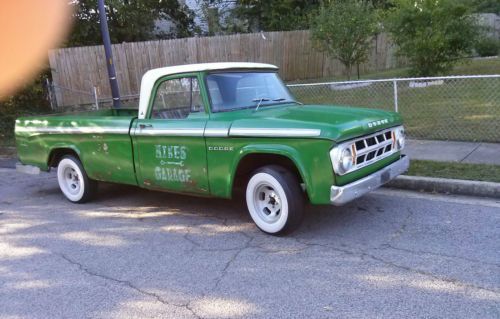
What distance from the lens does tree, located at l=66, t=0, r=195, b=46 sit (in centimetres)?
2073

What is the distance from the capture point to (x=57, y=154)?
746 centimetres

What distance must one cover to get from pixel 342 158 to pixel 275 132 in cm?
70

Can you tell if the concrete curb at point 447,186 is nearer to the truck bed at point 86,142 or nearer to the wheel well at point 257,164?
the wheel well at point 257,164

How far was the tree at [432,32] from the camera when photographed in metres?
14.1

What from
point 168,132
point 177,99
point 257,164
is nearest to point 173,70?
point 177,99

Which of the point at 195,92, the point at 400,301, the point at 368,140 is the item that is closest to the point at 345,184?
the point at 368,140

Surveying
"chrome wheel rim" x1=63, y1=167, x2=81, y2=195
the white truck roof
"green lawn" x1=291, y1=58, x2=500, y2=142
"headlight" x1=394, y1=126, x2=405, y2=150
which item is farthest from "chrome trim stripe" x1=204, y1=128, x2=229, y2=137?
"green lawn" x1=291, y1=58, x2=500, y2=142

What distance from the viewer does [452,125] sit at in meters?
9.45

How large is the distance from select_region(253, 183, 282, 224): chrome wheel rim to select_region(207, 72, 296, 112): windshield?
0.99 meters

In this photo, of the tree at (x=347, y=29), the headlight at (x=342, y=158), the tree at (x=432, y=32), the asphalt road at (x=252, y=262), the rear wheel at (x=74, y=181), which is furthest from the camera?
the tree at (x=347, y=29)

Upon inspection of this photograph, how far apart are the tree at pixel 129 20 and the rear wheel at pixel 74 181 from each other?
14.7m

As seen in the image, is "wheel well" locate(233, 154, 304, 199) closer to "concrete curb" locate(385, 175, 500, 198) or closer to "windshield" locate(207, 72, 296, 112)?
"windshield" locate(207, 72, 296, 112)

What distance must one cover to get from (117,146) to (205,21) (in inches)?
828

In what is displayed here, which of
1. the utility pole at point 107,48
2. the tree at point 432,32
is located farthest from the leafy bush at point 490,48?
the utility pole at point 107,48
